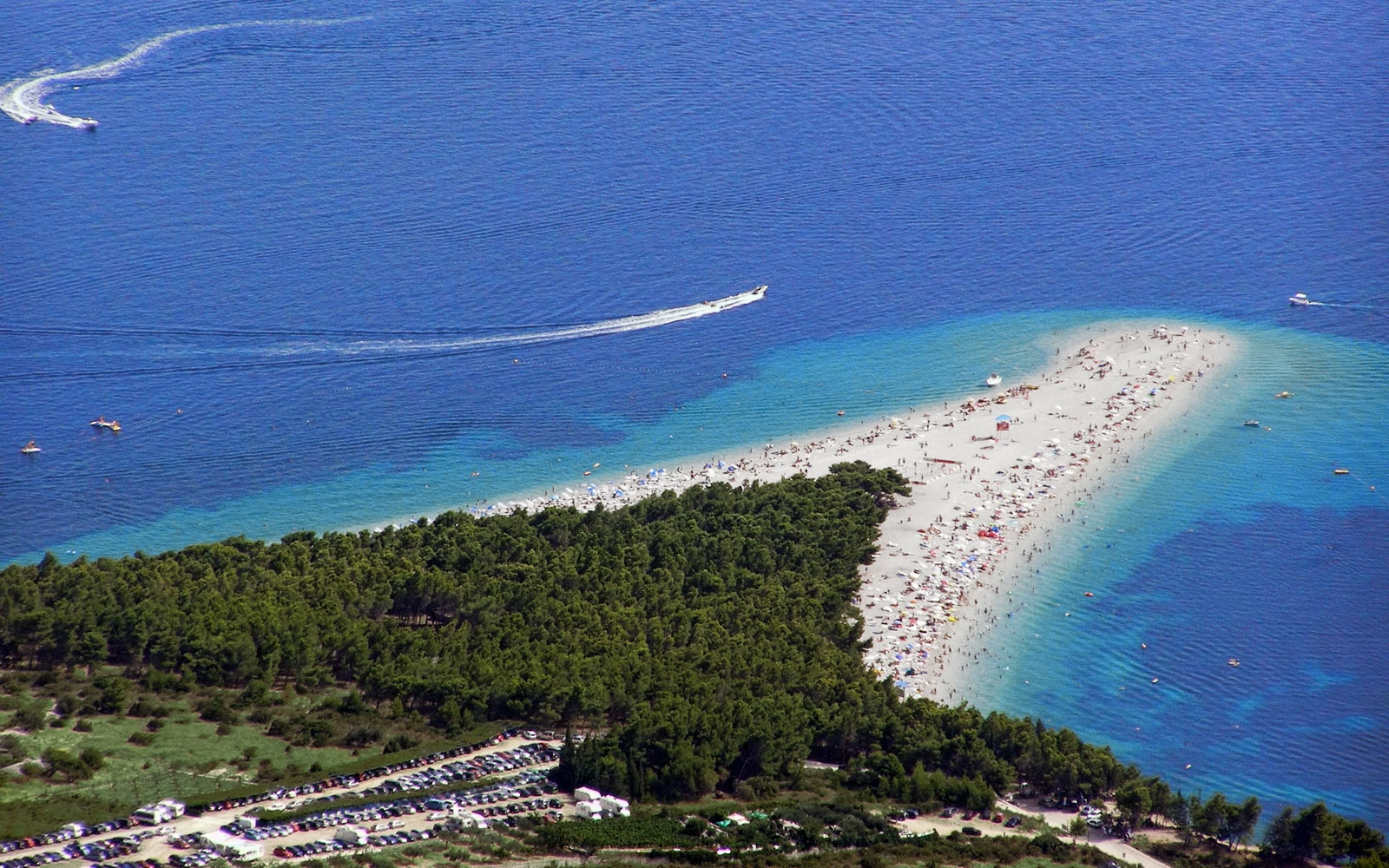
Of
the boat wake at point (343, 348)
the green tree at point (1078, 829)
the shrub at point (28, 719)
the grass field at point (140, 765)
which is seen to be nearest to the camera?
the grass field at point (140, 765)

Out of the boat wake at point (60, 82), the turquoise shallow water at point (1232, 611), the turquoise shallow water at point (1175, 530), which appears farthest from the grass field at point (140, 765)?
the boat wake at point (60, 82)

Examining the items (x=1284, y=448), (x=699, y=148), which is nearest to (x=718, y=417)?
(x=1284, y=448)

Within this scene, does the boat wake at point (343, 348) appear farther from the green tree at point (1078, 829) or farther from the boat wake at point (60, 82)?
the green tree at point (1078, 829)

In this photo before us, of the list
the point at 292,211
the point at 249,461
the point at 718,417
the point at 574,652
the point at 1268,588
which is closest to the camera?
the point at 574,652

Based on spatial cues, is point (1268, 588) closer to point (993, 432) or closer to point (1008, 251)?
point (993, 432)

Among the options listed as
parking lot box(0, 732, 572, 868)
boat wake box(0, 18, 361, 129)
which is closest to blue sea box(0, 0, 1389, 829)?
Answer: boat wake box(0, 18, 361, 129)

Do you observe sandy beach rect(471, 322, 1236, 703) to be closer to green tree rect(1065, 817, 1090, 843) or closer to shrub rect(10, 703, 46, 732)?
green tree rect(1065, 817, 1090, 843)

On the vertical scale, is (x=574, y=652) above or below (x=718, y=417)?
below
